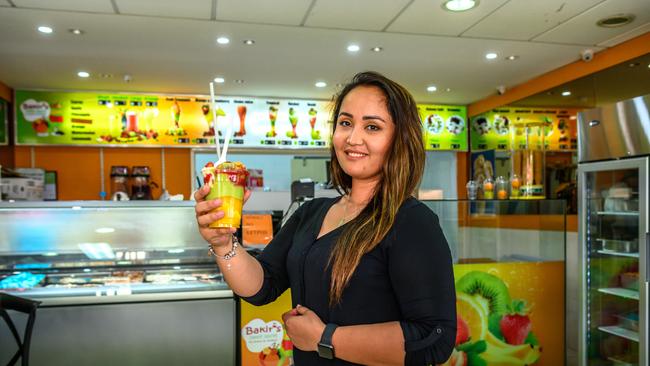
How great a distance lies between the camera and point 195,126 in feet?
23.2

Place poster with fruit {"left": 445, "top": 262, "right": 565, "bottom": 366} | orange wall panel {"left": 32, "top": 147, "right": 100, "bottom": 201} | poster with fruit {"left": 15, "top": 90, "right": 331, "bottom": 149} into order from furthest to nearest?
orange wall panel {"left": 32, "top": 147, "right": 100, "bottom": 201}
poster with fruit {"left": 15, "top": 90, "right": 331, "bottom": 149}
poster with fruit {"left": 445, "top": 262, "right": 565, "bottom": 366}

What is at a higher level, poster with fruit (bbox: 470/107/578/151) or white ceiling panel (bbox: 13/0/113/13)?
white ceiling panel (bbox: 13/0/113/13)

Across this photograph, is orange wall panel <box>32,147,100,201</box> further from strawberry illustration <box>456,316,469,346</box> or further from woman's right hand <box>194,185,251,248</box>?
woman's right hand <box>194,185,251,248</box>

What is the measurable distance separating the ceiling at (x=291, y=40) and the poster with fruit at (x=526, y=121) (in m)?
0.80

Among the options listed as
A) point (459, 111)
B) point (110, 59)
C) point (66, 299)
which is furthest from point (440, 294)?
point (459, 111)

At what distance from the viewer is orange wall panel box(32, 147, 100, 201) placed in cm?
686

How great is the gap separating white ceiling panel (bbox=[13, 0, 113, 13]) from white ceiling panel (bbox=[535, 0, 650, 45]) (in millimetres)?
3838

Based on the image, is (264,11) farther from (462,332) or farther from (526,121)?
(526,121)

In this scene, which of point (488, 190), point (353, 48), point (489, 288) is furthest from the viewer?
point (353, 48)

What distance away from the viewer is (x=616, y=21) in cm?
425

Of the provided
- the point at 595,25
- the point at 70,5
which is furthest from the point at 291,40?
the point at 595,25

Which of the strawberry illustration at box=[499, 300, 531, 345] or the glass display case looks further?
the strawberry illustration at box=[499, 300, 531, 345]

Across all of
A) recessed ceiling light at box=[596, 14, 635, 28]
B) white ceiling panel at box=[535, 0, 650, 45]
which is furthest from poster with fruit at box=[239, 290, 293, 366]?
recessed ceiling light at box=[596, 14, 635, 28]

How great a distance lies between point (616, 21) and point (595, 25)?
16 centimetres
